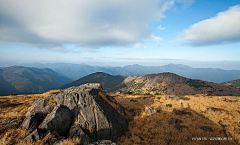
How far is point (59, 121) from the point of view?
31.9 ft

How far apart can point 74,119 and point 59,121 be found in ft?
4.86

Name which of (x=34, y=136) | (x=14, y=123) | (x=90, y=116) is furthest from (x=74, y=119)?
(x=14, y=123)

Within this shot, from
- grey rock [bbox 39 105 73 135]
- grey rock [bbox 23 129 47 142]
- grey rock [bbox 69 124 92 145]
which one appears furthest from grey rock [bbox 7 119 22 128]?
grey rock [bbox 69 124 92 145]

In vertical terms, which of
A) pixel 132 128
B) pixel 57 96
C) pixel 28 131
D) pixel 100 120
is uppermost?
pixel 57 96

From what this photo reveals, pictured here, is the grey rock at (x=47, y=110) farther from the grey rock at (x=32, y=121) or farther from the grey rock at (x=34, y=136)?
the grey rock at (x=34, y=136)

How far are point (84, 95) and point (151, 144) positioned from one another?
9.45m

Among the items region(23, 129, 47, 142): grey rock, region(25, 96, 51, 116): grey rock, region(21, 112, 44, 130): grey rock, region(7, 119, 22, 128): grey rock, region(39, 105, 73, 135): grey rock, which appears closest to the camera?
region(23, 129, 47, 142): grey rock

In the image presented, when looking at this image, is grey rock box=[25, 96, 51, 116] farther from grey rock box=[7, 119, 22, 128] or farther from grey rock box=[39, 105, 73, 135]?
grey rock box=[39, 105, 73, 135]

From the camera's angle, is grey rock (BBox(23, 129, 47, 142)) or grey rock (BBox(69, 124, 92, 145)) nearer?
grey rock (BBox(23, 129, 47, 142))

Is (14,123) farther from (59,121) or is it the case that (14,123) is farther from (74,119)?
(74,119)

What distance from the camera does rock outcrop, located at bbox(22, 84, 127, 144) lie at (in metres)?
9.08

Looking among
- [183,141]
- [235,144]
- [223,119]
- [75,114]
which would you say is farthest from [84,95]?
[223,119]

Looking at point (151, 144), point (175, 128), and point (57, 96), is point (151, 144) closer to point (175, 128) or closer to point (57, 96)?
point (175, 128)

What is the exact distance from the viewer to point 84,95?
41.6 feet
